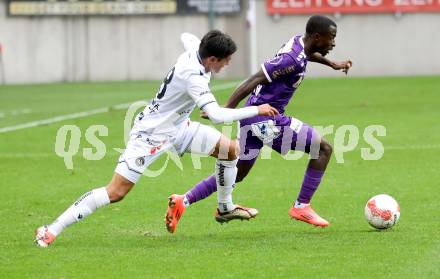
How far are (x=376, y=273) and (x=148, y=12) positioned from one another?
33682 mm

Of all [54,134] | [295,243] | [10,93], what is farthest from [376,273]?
[10,93]

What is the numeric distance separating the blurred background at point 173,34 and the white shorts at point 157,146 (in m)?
29.9

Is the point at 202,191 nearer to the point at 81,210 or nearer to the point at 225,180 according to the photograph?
the point at 225,180

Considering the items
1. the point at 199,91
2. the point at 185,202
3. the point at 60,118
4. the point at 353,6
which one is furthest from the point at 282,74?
the point at 353,6

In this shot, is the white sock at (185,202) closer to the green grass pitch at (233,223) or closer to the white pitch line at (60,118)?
the green grass pitch at (233,223)

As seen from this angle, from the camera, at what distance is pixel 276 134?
11203 mm

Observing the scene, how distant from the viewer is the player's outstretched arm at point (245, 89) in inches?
420

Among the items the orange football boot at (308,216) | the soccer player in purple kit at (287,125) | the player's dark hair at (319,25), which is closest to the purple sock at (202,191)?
the soccer player in purple kit at (287,125)

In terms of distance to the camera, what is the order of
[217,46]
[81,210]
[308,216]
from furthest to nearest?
1. [308,216]
2. [81,210]
3. [217,46]

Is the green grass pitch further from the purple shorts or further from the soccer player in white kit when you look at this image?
the purple shorts

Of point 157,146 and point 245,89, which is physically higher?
point 245,89

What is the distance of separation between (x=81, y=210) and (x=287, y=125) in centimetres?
233

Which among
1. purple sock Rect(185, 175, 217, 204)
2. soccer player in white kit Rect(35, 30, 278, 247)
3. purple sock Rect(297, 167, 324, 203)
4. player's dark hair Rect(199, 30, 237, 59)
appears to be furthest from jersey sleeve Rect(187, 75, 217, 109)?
purple sock Rect(297, 167, 324, 203)

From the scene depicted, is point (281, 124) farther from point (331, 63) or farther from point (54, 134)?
point (54, 134)
